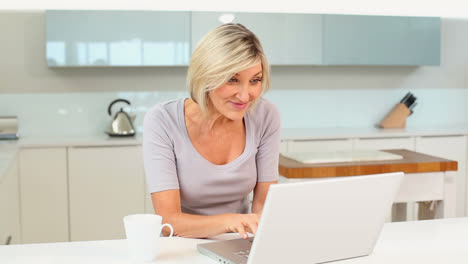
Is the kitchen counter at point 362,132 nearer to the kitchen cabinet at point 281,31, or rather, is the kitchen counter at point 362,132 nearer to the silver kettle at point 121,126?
the kitchen cabinet at point 281,31

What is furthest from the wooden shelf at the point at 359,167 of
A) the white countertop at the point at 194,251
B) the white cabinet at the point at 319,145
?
the white countertop at the point at 194,251

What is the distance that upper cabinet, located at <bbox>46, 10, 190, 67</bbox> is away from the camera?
421 cm

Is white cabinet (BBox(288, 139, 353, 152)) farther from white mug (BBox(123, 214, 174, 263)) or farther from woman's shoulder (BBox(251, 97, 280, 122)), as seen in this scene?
white mug (BBox(123, 214, 174, 263))

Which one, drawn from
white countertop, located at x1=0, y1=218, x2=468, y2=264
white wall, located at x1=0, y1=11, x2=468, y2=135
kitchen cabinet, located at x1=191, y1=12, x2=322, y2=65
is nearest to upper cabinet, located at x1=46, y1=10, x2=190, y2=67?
kitchen cabinet, located at x1=191, y1=12, x2=322, y2=65

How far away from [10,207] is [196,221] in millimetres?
2059

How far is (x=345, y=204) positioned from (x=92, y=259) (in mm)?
644

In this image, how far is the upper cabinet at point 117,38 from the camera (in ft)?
13.8

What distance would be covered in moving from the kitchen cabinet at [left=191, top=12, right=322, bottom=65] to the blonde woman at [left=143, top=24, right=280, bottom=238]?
2202 millimetres

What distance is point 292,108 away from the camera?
4941mm

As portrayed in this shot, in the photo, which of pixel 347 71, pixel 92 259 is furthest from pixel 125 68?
pixel 92 259

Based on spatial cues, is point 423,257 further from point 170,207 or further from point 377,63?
point 377,63

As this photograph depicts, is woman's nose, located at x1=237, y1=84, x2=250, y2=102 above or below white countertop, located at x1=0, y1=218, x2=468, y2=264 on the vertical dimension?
above

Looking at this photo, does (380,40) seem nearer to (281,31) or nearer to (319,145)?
(281,31)

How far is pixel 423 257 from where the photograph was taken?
1633 millimetres
